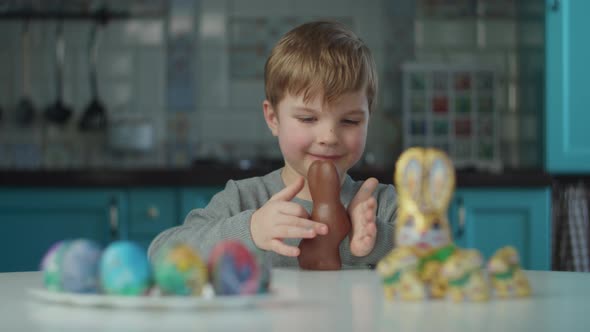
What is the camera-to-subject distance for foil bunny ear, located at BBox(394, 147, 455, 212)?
799 mm

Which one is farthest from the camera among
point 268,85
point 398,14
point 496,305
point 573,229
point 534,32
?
point 398,14

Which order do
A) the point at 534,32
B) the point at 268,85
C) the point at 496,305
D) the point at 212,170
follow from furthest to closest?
the point at 534,32
the point at 212,170
the point at 268,85
the point at 496,305

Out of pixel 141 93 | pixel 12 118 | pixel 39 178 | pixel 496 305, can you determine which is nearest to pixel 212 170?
pixel 39 178

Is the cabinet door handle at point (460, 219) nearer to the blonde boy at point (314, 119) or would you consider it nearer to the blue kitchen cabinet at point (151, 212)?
the blue kitchen cabinet at point (151, 212)

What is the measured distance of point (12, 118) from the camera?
3.46 meters

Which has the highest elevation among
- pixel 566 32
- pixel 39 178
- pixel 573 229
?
pixel 566 32

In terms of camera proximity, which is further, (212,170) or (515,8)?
(515,8)

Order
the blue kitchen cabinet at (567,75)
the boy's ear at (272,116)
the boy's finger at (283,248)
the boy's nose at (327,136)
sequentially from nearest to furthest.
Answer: the boy's finger at (283,248) → the boy's nose at (327,136) → the boy's ear at (272,116) → the blue kitchen cabinet at (567,75)

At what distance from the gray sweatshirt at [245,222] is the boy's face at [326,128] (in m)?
0.11

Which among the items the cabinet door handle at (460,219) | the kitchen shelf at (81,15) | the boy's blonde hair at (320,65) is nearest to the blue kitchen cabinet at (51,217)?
the kitchen shelf at (81,15)

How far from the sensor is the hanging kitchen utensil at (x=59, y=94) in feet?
11.3

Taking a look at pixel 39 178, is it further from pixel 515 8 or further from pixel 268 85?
pixel 515 8

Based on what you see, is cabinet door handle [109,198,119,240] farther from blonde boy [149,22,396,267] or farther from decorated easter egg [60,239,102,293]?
decorated easter egg [60,239,102,293]

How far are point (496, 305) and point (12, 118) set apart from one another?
3027 mm
